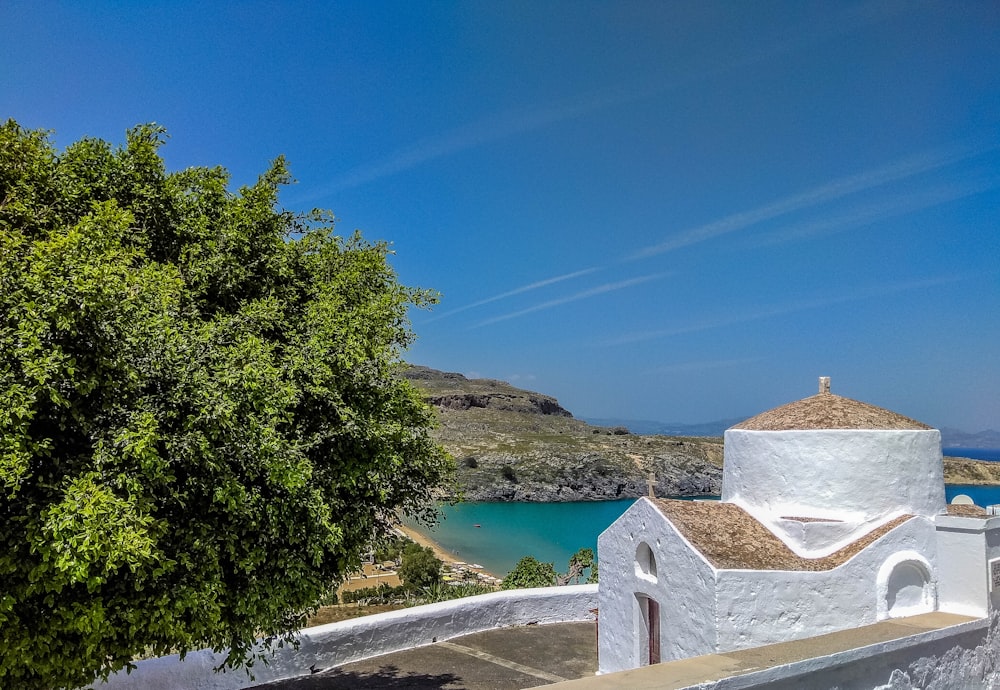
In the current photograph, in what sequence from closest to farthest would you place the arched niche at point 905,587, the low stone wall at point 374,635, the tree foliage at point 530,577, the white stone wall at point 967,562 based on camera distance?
the white stone wall at point 967,562, the arched niche at point 905,587, the low stone wall at point 374,635, the tree foliage at point 530,577

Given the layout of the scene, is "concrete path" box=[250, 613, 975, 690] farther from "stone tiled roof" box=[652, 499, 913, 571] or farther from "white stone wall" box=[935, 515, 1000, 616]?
"stone tiled roof" box=[652, 499, 913, 571]

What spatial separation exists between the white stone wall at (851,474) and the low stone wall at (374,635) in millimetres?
5725

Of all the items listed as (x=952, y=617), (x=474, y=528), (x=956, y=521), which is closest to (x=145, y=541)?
(x=952, y=617)

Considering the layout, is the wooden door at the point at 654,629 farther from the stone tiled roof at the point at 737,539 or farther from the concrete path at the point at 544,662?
the stone tiled roof at the point at 737,539

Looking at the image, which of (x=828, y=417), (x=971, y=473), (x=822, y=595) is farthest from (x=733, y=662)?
(x=971, y=473)

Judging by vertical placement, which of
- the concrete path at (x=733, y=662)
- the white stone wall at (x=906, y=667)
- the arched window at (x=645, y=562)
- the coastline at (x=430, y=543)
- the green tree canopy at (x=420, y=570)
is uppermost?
the arched window at (x=645, y=562)

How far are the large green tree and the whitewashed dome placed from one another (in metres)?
4.83

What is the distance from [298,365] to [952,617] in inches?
317

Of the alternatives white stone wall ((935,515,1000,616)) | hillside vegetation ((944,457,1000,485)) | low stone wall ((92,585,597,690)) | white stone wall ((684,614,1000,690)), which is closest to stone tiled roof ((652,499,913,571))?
white stone wall ((935,515,1000,616))

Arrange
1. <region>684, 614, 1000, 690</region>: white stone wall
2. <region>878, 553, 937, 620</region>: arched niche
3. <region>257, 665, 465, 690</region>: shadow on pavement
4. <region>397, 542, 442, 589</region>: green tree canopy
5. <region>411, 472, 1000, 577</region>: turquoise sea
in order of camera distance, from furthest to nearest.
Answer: <region>411, 472, 1000, 577</region>: turquoise sea < <region>397, 542, 442, 589</region>: green tree canopy < <region>257, 665, 465, 690</region>: shadow on pavement < <region>878, 553, 937, 620</region>: arched niche < <region>684, 614, 1000, 690</region>: white stone wall

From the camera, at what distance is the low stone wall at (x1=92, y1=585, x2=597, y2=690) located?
9930mm

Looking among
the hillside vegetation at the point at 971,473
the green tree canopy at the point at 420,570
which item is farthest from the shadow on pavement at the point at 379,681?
the hillside vegetation at the point at 971,473

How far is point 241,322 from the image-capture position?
8.12 metres

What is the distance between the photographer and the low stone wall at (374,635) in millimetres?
9930
